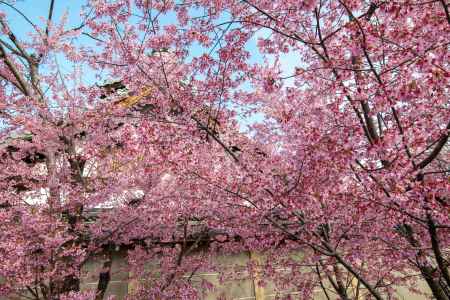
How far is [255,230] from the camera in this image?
22.7 ft

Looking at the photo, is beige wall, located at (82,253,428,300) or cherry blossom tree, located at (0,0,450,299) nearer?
cherry blossom tree, located at (0,0,450,299)

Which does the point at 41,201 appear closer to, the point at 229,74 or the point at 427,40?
the point at 229,74

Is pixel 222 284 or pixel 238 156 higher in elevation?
pixel 238 156

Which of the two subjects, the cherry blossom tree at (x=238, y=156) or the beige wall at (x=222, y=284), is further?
the beige wall at (x=222, y=284)

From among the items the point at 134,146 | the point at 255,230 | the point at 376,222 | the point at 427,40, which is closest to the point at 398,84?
the point at 427,40

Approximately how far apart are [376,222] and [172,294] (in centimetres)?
403

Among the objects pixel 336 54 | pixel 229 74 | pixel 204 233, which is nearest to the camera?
pixel 336 54

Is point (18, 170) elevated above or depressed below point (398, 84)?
above


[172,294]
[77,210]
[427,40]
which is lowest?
[172,294]

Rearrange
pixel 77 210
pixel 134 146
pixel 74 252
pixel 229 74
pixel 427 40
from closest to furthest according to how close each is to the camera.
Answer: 1. pixel 427 40
2. pixel 229 74
3. pixel 134 146
4. pixel 74 252
5. pixel 77 210

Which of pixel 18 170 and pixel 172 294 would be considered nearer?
pixel 172 294

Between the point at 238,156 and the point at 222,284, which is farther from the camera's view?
the point at 222,284

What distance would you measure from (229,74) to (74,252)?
166 inches

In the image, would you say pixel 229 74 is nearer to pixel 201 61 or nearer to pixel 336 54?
pixel 201 61
